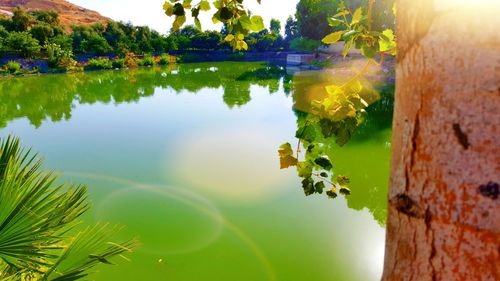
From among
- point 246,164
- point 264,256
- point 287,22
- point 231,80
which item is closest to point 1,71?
point 231,80

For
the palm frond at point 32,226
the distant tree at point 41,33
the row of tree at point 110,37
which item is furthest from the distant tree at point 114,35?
the palm frond at point 32,226

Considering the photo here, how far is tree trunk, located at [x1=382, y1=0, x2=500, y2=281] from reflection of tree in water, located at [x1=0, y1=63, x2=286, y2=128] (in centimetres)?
1383

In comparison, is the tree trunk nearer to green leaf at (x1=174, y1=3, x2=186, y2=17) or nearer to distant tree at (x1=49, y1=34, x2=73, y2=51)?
green leaf at (x1=174, y1=3, x2=186, y2=17)

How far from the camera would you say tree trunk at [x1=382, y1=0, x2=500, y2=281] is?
0.35m

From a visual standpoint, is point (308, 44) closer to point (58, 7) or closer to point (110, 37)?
point (110, 37)

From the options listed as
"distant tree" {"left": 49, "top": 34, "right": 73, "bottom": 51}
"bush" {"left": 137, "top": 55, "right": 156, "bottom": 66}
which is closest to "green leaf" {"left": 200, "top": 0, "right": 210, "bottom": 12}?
"distant tree" {"left": 49, "top": 34, "right": 73, "bottom": 51}

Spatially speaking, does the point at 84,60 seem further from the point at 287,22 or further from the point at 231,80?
the point at 287,22

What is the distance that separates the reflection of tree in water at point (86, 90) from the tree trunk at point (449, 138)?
45.4ft

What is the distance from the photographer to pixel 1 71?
79.4 ft

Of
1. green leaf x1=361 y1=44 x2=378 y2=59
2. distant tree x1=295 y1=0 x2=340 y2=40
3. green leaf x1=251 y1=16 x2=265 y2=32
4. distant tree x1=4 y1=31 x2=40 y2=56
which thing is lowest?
green leaf x1=361 y1=44 x2=378 y2=59

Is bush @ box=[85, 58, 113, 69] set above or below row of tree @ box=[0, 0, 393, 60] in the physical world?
below

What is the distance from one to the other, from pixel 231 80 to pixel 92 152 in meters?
16.3

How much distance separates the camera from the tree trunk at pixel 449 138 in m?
0.35

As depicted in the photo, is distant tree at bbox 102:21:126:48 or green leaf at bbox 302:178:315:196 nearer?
green leaf at bbox 302:178:315:196
